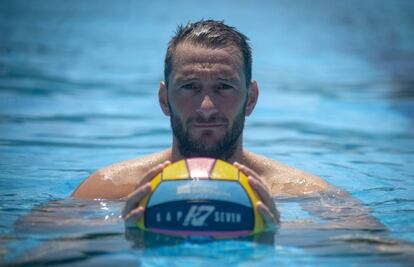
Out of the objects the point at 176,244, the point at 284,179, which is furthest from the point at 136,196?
the point at 284,179

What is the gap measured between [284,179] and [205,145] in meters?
→ 1.17

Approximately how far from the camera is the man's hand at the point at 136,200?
434cm

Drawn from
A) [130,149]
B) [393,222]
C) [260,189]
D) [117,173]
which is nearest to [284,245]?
[260,189]

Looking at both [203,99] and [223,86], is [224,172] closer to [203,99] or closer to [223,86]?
[203,99]

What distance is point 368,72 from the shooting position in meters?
15.9

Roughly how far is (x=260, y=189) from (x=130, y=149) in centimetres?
513

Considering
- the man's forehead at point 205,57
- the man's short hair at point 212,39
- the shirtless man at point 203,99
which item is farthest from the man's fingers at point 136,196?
the man's short hair at point 212,39

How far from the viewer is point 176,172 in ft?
14.8

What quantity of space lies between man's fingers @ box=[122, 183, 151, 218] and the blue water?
7.5 inches

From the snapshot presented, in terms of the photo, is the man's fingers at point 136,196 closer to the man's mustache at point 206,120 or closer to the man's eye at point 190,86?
the man's mustache at point 206,120

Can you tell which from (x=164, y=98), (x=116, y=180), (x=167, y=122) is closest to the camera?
(x=164, y=98)

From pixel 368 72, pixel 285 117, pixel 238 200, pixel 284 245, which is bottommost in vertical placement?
pixel 284 245

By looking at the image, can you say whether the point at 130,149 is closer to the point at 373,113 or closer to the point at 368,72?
the point at 373,113

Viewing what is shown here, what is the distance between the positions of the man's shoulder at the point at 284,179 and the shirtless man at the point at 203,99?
9 centimetres
